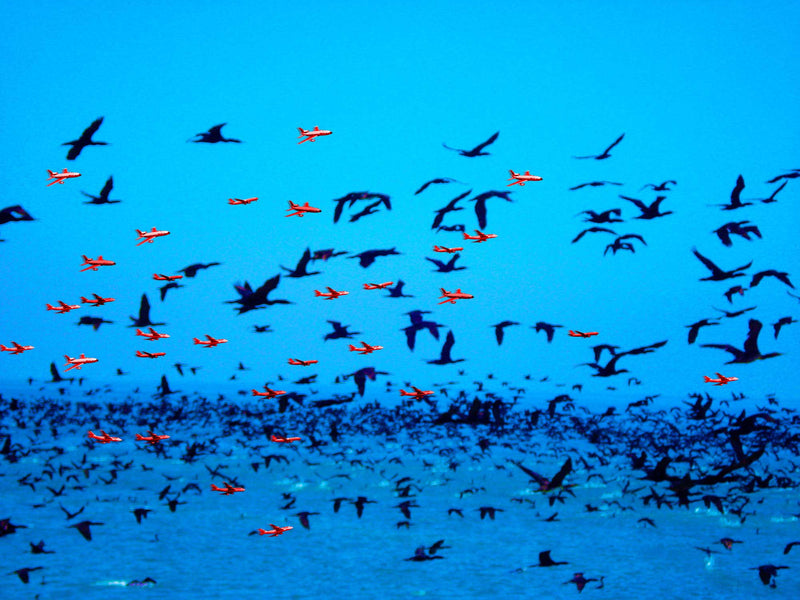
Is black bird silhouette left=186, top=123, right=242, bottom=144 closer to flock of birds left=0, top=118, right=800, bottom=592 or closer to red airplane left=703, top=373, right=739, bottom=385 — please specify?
flock of birds left=0, top=118, right=800, bottom=592

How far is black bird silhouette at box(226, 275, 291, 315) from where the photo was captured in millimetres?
14102

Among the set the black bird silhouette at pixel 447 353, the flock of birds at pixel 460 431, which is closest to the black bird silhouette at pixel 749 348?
the flock of birds at pixel 460 431

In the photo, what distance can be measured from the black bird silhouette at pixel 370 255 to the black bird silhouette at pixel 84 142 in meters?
5.58

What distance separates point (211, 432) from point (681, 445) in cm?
3146

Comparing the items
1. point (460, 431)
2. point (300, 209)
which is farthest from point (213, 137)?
point (460, 431)

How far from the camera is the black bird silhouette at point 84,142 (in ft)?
46.1

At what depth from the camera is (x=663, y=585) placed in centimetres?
2242

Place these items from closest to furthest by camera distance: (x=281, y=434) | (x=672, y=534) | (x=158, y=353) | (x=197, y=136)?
(x=197, y=136) → (x=158, y=353) → (x=672, y=534) → (x=281, y=434)

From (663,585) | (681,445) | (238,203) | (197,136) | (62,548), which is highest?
(197,136)

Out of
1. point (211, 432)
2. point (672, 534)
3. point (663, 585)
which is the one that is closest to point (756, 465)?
point (672, 534)

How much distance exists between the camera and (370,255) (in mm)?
16406

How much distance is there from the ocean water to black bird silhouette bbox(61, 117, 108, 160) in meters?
10.9

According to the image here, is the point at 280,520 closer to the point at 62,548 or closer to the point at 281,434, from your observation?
the point at 62,548

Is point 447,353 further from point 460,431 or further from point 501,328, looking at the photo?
point 460,431
